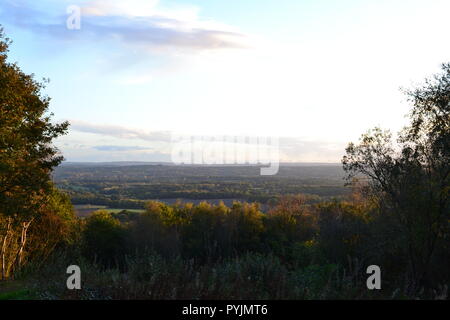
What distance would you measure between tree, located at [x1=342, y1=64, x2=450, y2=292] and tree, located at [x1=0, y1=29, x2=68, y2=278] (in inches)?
671

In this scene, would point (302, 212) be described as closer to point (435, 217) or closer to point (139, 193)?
point (435, 217)

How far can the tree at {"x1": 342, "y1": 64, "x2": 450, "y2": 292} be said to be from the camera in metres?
18.6

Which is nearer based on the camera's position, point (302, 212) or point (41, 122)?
point (41, 122)

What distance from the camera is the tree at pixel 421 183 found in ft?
61.0

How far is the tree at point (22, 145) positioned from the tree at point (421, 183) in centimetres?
1705

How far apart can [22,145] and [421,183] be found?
18.6 meters

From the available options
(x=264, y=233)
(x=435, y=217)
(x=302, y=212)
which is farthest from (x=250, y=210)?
(x=435, y=217)

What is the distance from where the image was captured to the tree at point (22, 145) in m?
17.8

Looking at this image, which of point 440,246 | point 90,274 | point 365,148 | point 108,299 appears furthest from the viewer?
point 365,148

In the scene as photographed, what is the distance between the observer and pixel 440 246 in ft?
66.8

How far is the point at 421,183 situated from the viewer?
1908 cm
